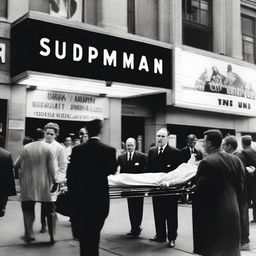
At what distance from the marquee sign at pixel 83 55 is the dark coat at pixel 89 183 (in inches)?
293

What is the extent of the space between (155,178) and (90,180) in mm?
2523

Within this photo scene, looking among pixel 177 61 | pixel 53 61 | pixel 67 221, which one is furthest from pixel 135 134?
pixel 67 221

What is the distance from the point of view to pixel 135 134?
1775 cm

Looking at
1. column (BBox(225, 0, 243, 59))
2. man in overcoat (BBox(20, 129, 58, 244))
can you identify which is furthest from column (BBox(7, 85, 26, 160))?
column (BBox(225, 0, 243, 59))

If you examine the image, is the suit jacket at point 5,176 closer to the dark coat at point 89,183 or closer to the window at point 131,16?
the dark coat at point 89,183

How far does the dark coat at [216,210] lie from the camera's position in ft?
17.8

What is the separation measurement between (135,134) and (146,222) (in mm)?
8195

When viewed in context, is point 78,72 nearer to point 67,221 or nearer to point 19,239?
point 67,221

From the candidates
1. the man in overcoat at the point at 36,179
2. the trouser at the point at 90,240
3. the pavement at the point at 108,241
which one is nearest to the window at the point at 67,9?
the pavement at the point at 108,241

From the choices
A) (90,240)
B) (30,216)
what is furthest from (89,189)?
(30,216)

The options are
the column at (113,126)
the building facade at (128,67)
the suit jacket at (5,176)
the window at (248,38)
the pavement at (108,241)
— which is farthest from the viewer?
the window at (248,38)

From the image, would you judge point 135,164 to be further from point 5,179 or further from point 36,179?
point 5,179

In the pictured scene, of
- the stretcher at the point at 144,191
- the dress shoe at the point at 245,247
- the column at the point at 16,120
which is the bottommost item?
the dress shoe at the point at 245,247

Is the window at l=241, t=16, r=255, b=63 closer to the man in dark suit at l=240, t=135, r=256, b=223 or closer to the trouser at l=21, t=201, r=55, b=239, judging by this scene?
the man in dark suit at l=240, t=135, r=256, b=223
